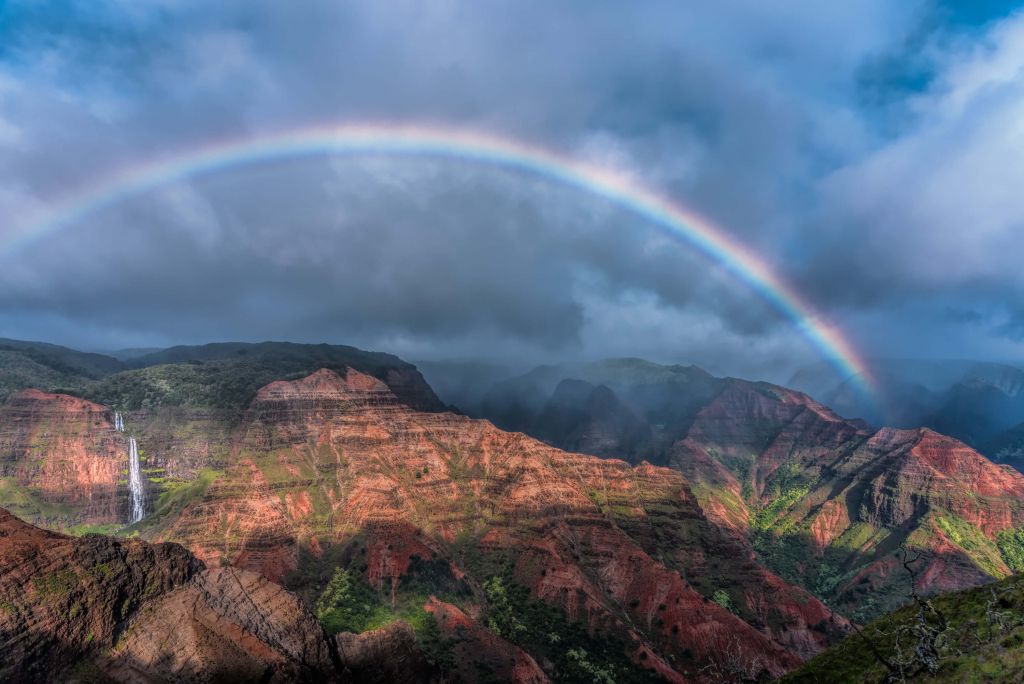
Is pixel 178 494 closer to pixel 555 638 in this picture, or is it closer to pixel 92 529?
pixel 92 529

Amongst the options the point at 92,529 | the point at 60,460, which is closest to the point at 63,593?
the point at 92,529

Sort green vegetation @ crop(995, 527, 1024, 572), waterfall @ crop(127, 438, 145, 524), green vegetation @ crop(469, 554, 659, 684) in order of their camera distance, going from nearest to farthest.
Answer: green vegetation @ crop(469, 554, 659, 684) < waterfall @ crop(127, 438, 145, 524) < green vegetation @ crop(995, 527, 1024, 572)

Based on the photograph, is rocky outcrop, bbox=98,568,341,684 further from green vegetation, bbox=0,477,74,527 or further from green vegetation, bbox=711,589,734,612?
green vegetation, bbox=0,477,74,527

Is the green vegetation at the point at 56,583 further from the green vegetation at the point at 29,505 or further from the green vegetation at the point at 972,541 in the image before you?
the green vegetation at the point at 972,541

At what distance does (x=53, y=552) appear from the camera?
171 feet

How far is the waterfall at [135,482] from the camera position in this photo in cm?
16575

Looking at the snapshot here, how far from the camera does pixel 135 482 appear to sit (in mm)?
169000

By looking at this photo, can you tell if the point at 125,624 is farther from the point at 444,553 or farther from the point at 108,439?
the point at 108,439

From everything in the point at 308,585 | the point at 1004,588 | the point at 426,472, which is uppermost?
the point at 1004,588

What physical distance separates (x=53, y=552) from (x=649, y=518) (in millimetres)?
135754

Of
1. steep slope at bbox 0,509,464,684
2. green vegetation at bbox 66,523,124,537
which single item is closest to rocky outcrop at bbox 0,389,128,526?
green vegetation at bbox 66,523,124,537

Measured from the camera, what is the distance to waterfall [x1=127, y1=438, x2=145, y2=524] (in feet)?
544

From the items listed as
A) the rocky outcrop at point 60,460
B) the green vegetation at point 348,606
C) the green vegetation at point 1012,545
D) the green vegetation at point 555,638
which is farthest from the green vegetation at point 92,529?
the green vegetation at point 1012,545

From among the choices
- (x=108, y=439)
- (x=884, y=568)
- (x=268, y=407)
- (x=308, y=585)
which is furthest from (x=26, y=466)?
(x=884, y=568)
